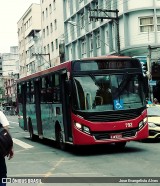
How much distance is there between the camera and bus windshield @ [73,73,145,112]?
41.5 ft

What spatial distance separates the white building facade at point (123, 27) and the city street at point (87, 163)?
15.0 m

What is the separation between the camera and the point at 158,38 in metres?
33.3

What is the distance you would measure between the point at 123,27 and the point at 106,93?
21582 mm

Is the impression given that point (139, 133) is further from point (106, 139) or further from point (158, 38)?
point (158, 38)

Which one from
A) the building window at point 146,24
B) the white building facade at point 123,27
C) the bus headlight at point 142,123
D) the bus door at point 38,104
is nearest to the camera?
the bus headlight at point 142,123

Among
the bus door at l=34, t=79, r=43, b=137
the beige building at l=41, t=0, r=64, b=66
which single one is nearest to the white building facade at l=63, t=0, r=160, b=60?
the bus door at l=34, t=79, r=43, b=137

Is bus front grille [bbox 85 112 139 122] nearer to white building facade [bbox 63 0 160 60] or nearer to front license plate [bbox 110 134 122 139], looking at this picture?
front license plate [bbox 110 134 122 139]

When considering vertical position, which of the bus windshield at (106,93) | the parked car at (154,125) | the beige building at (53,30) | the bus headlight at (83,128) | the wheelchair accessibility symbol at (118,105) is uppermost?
the beige building at (53,30)

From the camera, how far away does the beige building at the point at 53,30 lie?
58250 millimetres

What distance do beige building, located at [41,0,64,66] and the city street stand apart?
4126 centimetres

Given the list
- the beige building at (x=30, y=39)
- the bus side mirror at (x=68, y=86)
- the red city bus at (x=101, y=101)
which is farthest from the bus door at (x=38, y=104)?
the beige building at (x=30, y=39)

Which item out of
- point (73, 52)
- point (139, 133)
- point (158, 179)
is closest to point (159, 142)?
point (139, 133)

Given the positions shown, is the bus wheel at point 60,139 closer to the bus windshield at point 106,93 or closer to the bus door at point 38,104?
the bus windshield at point 106,93

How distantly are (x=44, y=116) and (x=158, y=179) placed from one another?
8.61 m
